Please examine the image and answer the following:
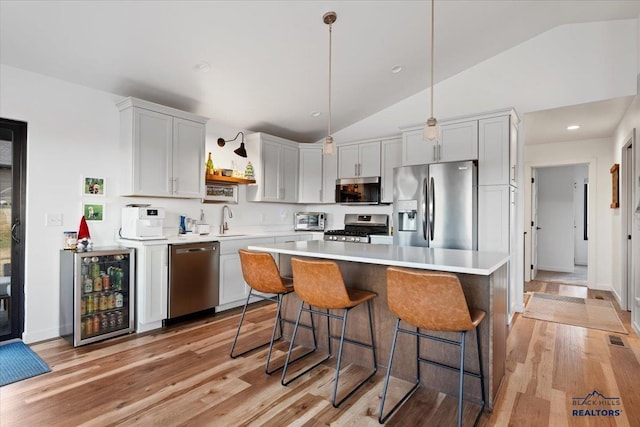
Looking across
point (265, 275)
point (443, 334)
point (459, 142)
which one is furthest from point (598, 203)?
point (265, 275)

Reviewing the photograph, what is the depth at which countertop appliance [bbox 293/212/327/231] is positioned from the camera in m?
5.67

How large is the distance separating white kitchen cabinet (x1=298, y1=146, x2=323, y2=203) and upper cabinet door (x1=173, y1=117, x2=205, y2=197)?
1.77m

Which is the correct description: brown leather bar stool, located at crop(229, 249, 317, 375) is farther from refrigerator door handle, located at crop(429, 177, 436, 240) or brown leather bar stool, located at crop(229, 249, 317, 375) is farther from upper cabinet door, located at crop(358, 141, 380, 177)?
upper cabinet door, located at crop(358, 141, 380, 177)

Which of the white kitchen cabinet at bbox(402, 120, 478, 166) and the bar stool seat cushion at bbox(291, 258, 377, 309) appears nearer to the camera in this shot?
the bar stool seat cushion at bbox(291, 258, 377, 309)

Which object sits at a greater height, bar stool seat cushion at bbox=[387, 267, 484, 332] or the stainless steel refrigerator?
the stainless steel refrigerator

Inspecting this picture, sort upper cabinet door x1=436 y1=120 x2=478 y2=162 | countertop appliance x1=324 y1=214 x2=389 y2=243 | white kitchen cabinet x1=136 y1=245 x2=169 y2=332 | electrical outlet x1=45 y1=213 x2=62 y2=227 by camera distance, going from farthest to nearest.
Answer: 1. countertop appliance x1=324 y1=214 x2=389 y2=243
2. upper cabinet door x1=436 y1=120 x2=478 y2=162
3. white kitchen cabinet x1=136 y1=245 x2=169 y2=332
4. electrical outlet x1=45 y1=213 x2=62 y2=227

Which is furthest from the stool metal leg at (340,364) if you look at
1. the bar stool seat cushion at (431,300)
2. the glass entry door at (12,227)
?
the glass entry door at (12,227)

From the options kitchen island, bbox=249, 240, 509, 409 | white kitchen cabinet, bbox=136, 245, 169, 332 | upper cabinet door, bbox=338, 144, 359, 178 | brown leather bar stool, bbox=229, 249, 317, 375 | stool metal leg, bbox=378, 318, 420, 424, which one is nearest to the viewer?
stool metal leg, bbox=378, 318, 420, 424

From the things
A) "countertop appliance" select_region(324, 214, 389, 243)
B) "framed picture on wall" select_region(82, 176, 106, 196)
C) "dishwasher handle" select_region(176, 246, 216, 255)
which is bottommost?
"dishwasher handle" select_region(176, 246, 216, 255)

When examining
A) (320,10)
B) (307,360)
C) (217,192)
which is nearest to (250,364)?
(307,360)

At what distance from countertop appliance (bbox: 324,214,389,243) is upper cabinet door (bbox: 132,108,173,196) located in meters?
2.31

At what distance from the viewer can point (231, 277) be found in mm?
4113

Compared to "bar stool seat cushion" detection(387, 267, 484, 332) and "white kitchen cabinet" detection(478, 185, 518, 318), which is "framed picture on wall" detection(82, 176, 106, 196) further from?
"white kitchen cabinet" detection(478, 185, 518, 318)

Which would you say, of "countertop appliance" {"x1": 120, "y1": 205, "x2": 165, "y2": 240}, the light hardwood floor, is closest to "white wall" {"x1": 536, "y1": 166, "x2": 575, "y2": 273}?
the light hardwood floor
